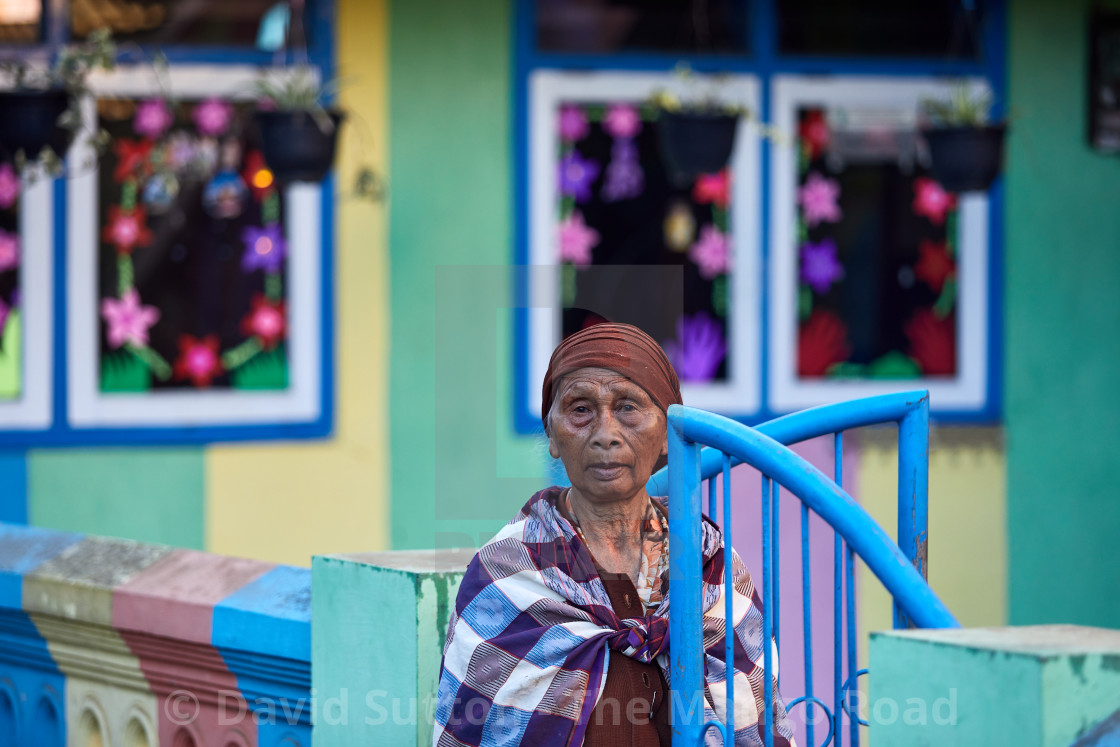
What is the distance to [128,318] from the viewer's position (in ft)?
17.4

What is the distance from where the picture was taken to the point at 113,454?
528 centimetres

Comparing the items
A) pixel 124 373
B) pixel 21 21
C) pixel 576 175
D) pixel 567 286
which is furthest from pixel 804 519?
pixel 21 21

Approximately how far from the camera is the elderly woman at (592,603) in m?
2.05

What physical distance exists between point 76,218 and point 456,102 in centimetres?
163

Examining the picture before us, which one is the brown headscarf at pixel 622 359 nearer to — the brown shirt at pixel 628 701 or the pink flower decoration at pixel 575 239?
the brown shirt at pixel 628 701

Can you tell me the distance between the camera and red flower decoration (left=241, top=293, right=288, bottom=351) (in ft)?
17.8

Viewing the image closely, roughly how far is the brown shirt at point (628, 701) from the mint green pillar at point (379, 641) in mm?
415

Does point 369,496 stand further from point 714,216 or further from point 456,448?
point 456,448

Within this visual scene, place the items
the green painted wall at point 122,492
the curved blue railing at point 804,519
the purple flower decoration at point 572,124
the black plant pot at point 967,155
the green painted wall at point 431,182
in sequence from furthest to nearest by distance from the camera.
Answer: the purple flower decoration at point 572,124, the green painted wall at point 431,182, the green painted wall at point 122,492, the black plant pot at point 967,155, the curved blue railing at point 804,519

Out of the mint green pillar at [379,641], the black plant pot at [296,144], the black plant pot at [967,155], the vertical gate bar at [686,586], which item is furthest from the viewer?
the black plant pot at [967,155]

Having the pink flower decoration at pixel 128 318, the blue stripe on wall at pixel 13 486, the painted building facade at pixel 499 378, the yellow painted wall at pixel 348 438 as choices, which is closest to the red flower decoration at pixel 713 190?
the painted building facade at pixel 499 378

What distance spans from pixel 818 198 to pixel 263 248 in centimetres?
243

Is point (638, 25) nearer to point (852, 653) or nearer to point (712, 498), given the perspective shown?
point (712, 498)

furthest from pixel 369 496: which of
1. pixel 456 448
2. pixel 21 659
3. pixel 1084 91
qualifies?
pixel 1084 91
